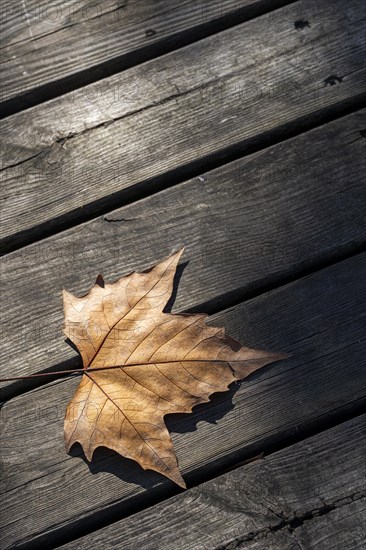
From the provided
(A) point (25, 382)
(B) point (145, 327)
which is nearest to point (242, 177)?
(B) point (145, 327)

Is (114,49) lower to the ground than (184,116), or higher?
higher

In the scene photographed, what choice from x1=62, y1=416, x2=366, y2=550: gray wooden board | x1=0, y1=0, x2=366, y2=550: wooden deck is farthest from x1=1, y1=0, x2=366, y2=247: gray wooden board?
x1=62, y1=416, x2=366, y2=550: gray wooden board

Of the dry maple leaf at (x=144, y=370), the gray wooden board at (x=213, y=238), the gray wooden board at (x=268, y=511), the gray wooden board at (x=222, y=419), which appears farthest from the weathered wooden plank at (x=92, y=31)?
the gray wooden board at (x=268, y=511)

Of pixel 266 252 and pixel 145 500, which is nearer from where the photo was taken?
pixel 145 500

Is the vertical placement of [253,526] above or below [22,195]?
below

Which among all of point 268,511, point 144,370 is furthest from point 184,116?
point 268,511

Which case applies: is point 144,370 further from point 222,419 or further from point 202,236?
point 202,236

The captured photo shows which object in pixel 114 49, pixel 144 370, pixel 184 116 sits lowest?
pixel 144 370

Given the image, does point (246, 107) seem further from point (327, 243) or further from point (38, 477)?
point (38, 477)

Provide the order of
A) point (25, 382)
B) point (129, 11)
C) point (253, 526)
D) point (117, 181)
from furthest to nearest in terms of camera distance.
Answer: point (129, 11), point (117, 181), point (25, 382), point (253, 526)
